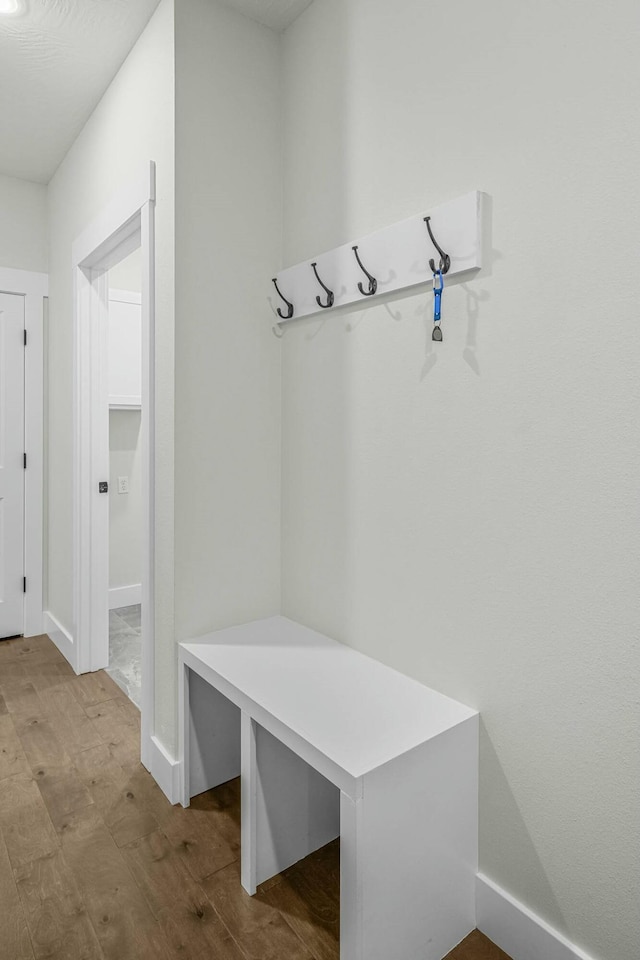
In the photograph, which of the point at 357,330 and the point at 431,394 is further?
the point at 357,330

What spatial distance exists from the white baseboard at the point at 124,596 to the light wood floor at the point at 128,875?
1648mm

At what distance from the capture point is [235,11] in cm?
183

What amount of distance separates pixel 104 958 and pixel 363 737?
751 mm

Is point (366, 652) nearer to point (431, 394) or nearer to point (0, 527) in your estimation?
point (431, 394)

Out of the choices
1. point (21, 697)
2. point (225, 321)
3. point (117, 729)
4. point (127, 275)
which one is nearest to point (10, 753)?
point (117, 729)

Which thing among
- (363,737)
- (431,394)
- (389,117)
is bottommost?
(363,737)

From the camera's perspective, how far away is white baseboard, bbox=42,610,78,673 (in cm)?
281

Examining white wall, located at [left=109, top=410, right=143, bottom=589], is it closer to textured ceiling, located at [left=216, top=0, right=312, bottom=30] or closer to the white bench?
the white bench

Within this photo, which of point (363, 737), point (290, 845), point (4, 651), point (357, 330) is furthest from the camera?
point (4, 651)

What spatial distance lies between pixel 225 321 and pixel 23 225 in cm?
200

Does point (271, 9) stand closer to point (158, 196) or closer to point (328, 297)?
point (158, 196)

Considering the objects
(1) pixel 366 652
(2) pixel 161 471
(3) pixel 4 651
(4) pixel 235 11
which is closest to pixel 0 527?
(3) pixel 4 651

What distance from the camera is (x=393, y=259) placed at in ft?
4.90

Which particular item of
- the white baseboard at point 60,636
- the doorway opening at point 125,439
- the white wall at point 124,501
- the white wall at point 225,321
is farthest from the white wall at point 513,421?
the white wall at point 124,501
